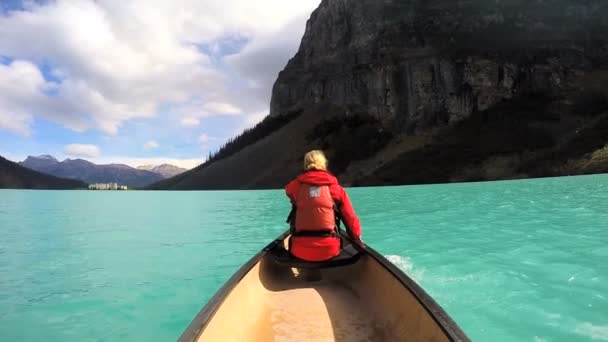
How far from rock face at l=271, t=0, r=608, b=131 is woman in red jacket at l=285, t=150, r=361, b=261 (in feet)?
351

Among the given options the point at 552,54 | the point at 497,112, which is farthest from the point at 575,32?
the point at 497,112

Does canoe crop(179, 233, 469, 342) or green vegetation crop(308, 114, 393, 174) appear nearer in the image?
canoe crop(179, 233, 469, 342)

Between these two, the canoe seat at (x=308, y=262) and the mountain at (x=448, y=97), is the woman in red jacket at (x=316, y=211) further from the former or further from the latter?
the mountain at (x=448, y=97)

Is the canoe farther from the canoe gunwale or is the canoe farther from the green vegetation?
the green vegetation

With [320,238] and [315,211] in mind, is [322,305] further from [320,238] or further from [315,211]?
[315,211]

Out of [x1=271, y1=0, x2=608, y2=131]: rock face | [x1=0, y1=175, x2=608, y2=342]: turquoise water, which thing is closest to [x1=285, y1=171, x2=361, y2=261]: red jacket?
[x1=0, y1=175, x2=608, y2=342]: turquoise water

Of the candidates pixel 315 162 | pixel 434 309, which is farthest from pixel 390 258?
pixel 434 309

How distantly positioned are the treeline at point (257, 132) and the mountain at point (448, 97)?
804cm

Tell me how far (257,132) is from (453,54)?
81.3m

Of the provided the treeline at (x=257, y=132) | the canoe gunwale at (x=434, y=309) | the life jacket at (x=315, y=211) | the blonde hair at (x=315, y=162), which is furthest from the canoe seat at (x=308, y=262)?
the treeline at (x=257, y=132)

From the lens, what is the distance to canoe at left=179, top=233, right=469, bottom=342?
13.0 ft

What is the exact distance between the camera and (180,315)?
7.47 m

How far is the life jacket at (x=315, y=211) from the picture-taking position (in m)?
6.09

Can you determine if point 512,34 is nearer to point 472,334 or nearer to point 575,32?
point 575,32
